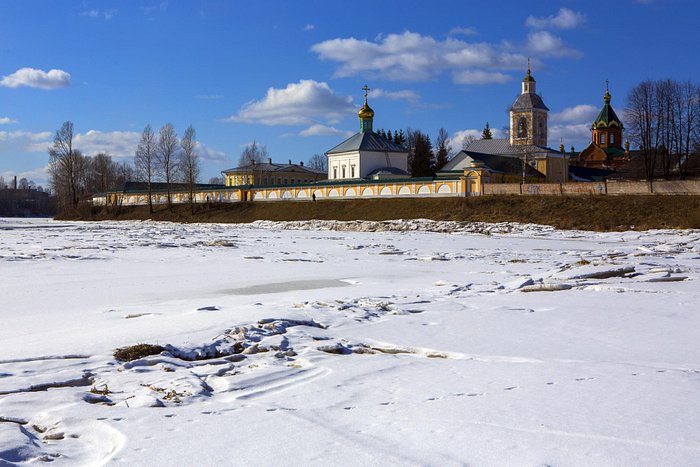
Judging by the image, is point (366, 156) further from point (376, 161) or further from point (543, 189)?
point (543, 189)

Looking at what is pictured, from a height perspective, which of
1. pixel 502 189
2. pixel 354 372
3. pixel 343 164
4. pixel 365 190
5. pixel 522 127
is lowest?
pixel 354 372

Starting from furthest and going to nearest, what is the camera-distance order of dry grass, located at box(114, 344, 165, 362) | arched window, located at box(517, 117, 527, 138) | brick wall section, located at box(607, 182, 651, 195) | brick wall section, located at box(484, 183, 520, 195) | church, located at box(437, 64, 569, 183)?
arched window, located at box(517, 117, 527, 138) < church, located at box(437, 64, 569, 183) < brick wall section, located at box(484, 183, 520, 195) < brick wall section, located at box(607, 182, 651, 195) < dry grass, located at box(114, 344, 165, 362)

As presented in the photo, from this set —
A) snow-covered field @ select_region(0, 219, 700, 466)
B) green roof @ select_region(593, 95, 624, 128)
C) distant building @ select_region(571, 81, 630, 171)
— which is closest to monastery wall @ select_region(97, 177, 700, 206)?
snow-covered field @ select_region(0, 219, 700, 466)

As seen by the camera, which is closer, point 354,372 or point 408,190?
point 354,372

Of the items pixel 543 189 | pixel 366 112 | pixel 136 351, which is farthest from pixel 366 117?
pixel 136 351

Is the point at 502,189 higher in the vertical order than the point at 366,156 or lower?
lower

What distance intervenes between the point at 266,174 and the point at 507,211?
62.4m

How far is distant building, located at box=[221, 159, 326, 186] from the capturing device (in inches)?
3878

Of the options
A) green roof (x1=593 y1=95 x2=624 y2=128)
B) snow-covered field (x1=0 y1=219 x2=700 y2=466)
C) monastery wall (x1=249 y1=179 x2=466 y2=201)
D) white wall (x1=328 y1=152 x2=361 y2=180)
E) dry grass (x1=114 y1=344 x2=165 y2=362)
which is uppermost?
green roof (x1=593 y1=95 x2=624 y2=128)

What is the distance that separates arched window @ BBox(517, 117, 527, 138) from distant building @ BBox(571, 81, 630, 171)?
91.4 feet

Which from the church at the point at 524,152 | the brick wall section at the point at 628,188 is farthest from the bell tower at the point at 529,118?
the brick wall section at the point at 628,188

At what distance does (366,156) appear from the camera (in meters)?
73.1

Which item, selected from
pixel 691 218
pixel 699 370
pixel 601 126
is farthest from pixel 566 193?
pixel 601 126

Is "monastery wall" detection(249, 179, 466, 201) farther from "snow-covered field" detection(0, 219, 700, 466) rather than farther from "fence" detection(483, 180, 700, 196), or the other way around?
"snow-covered field" detection(0, 219, 700, 466)
